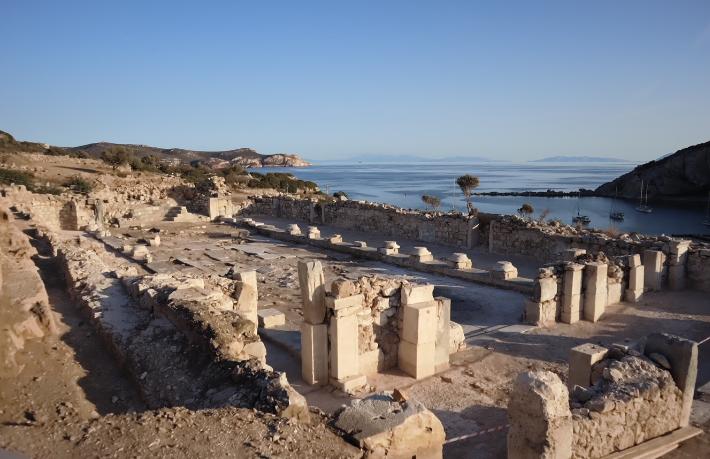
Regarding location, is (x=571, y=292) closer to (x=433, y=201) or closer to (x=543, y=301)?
(x=543, y=301)

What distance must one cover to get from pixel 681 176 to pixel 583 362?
6804cm

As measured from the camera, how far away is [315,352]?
6.82 m

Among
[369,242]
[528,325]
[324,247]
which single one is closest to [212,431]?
[528,325]

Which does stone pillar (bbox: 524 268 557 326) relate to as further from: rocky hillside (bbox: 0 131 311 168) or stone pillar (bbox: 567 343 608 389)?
rocky hillside (bbox: 0 131 311 168)

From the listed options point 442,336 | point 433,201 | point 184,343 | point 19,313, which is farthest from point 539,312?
point 433,201

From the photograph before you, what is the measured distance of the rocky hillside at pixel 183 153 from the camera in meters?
46.8

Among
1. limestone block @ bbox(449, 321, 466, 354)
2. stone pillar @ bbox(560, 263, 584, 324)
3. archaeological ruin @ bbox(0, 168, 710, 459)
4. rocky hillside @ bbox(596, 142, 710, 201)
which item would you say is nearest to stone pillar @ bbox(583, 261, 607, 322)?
archaeological ruin @ bbox(0, 168, 710, 459)

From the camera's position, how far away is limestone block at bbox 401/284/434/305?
7320mm

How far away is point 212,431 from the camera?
12.2 ft

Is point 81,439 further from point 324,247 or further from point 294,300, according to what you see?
point 324,247

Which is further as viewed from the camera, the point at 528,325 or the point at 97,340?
the point at 528,325

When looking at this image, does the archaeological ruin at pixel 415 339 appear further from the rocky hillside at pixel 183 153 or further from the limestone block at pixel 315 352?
the rocky hillside at pixel 183 153

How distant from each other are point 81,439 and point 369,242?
15701 mm

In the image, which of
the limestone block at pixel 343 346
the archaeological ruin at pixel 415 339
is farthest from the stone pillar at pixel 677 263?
the limestone block at pixel 343 346
